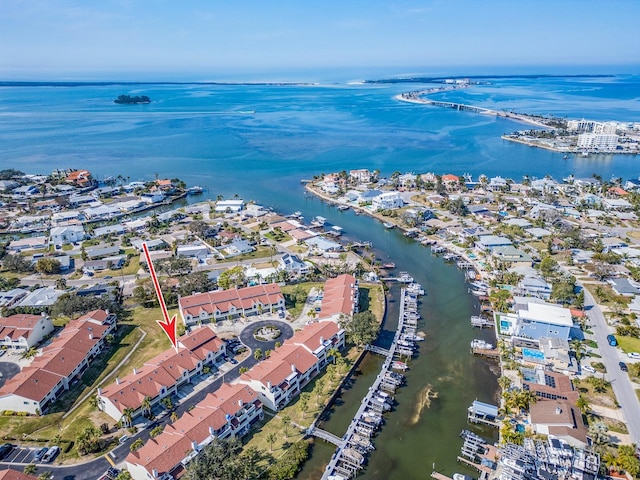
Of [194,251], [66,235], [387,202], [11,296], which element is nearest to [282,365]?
[194,251]

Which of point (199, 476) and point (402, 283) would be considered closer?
point (199, 476)

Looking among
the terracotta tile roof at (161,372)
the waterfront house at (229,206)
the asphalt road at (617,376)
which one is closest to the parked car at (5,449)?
the terracotta tile roof at (161,372)

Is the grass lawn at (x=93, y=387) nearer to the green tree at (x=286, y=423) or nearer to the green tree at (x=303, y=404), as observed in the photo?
the green tree at (x=286, y=423)

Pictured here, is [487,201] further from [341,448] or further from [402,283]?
[341,448]

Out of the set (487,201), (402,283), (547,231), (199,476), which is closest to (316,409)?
(199,476)

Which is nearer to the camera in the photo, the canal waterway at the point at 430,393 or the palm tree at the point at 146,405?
the canal waterway at the point at 430,393

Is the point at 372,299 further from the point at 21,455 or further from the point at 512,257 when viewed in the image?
the point at 21,455
